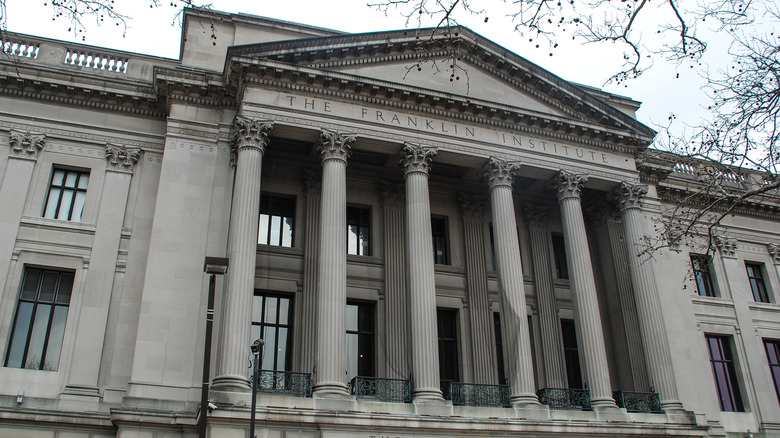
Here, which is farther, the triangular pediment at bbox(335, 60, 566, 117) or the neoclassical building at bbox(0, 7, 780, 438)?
the triangular pediment at bbox(335, 60, 566, 117)

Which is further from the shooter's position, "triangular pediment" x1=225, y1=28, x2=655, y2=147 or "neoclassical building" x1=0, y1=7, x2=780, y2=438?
"triangular pediment" x1=225, y1=28, x2=655, y2=147

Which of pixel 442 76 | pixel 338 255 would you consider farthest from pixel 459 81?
pixel 338 255

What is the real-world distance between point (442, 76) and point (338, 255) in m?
8.72

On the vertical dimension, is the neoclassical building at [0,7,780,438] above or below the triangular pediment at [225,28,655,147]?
below

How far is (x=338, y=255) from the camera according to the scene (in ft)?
67.8

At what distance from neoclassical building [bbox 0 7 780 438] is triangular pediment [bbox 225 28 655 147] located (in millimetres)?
89

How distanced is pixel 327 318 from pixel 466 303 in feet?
23.3

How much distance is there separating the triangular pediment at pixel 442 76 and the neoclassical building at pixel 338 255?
0.09m

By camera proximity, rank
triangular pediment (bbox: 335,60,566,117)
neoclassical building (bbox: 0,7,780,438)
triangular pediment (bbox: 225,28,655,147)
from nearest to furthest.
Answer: neoclassical building (bbox: 0,7,780,438)
triangular pediment (bbox: 225,28,655,147)
triangular pediment (bbox: 335,60,566,117)

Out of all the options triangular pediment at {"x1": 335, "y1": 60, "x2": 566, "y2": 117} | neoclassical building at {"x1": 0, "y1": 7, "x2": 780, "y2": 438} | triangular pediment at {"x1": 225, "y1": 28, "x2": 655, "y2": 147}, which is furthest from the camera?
triangular pediment at {"x1": 335, "y1": 60, "x2": 566, "y2": 117}

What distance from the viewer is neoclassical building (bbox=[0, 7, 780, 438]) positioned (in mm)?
19484

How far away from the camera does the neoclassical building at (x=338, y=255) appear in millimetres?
19484

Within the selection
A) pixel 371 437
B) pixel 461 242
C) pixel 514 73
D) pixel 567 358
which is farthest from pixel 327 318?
pixel 514 73

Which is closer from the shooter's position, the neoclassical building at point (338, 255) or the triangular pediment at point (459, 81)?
the neoclassical building at point (338, 255)
